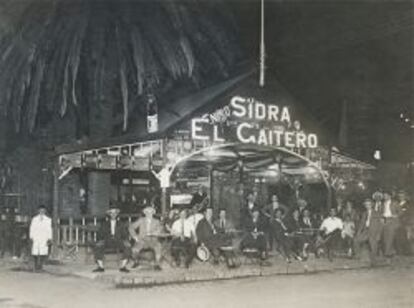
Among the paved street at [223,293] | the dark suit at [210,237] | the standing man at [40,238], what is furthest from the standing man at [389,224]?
the standing man at [40,238]

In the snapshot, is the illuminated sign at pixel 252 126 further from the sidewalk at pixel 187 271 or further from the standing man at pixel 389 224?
the sidewalk at pixel 187 271

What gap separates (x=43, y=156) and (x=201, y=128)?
6.64m

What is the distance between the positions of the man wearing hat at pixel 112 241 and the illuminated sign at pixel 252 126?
333 cm

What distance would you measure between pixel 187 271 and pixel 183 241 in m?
0.95

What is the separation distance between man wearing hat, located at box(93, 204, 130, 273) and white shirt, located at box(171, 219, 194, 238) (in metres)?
1.48

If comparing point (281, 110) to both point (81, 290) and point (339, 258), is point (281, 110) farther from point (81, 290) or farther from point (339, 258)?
point (81, 290)

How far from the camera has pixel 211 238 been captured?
15289mm

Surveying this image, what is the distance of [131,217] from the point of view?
2034 centimetres

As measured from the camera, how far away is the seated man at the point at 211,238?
15.2 m

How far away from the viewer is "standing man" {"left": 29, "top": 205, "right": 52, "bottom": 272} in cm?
1510

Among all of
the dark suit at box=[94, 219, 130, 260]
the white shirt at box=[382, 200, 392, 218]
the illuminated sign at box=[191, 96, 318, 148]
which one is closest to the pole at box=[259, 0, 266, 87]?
the illuminated sign at box=[191, 96, 318, 148]

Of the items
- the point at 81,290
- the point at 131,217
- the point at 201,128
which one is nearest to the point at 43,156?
the point at 131,217

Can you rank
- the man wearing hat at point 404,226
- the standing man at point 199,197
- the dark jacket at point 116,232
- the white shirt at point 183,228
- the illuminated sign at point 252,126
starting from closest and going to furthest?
the dark jacket at point 116,232
the white shirt at point 183,228
the illuminated sign at point 252,126
the man wearing hat at point 404,226
the standing man at point 199,197

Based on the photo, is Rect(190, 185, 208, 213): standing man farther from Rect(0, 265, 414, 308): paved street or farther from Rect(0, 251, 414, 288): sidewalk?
Rect(0, 265, 414, 308): paved street
